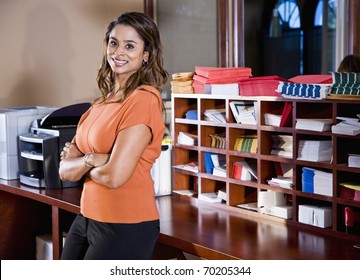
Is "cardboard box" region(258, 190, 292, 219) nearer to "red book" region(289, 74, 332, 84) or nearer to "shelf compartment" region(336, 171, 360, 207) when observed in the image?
"shelf compartment" region(336, 171, 360, 207)

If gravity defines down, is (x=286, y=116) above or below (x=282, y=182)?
above

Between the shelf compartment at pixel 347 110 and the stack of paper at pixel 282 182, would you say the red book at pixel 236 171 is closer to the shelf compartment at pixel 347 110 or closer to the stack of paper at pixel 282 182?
the stack of paper at pixel 282 182

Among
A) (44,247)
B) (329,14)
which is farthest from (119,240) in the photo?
(329,14)

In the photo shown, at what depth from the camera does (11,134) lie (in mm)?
3828

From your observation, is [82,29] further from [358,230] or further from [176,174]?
[358,230]

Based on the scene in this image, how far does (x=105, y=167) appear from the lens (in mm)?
2201

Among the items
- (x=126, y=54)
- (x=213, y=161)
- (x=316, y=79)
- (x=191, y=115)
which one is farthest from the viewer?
(x=191, y=115)

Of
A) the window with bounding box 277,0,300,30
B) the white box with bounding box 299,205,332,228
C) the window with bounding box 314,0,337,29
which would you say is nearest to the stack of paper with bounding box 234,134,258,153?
the white box with bounding box 299,205,332,228

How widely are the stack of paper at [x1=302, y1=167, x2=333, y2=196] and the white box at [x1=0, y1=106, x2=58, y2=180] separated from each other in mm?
1753

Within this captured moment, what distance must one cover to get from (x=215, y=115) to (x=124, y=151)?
1138 mm

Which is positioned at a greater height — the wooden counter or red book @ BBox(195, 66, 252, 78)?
red book @ BBox(195, 66, 252, 78)

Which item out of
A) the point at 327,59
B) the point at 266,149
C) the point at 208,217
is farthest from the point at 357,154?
the point at 327,59

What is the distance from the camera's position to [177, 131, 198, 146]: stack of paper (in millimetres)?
3414

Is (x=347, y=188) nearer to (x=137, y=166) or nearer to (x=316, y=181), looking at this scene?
(x=316, y=181)
